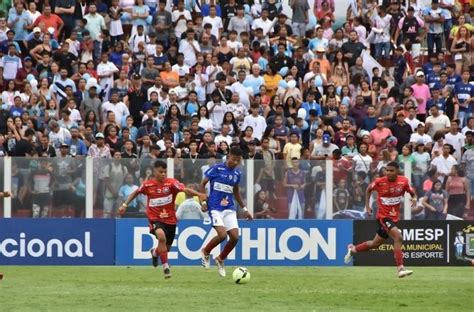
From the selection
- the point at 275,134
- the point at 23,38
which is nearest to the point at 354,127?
the point at 275,134

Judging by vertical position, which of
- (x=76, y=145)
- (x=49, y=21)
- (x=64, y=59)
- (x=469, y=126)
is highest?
(x=49, y=21)

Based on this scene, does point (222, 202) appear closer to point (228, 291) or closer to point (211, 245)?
point (211, 245)

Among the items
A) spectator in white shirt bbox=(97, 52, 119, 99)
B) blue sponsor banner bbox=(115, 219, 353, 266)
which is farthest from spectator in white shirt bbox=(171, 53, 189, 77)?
blue sponsor banner bbox=(115, 219, 353, 266)

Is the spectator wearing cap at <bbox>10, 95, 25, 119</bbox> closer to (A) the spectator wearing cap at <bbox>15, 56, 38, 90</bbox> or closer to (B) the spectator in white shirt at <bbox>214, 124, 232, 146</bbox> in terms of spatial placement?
(A) the spectator wearing cap at <bbox>15, 56, 38, 90</bbox>

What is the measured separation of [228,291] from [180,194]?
31.0 ft

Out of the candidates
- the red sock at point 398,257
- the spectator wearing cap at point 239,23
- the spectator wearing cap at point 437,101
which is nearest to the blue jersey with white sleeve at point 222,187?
the red sock at point 398,257

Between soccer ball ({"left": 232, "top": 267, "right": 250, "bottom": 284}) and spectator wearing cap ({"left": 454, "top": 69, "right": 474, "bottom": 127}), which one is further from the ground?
spectator wearing cap ({"left": 454, "top": 69, "right": 474, "bottom": 127})

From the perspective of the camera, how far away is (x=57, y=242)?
1198 inches

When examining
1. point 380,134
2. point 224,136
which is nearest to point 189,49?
point 224,136

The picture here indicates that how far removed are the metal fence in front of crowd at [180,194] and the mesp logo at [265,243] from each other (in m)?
0.37

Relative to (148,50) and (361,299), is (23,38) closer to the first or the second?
(148,50)

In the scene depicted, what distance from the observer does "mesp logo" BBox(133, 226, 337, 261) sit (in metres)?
30.9

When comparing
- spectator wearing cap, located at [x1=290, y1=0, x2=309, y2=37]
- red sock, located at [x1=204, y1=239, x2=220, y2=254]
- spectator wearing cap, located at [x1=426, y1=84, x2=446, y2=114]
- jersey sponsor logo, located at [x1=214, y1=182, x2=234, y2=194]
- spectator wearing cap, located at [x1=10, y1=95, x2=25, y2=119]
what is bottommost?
red sock, located at [x1=204, y1=239, x2=220, y2=254]

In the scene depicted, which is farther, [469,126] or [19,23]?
[19,23]
